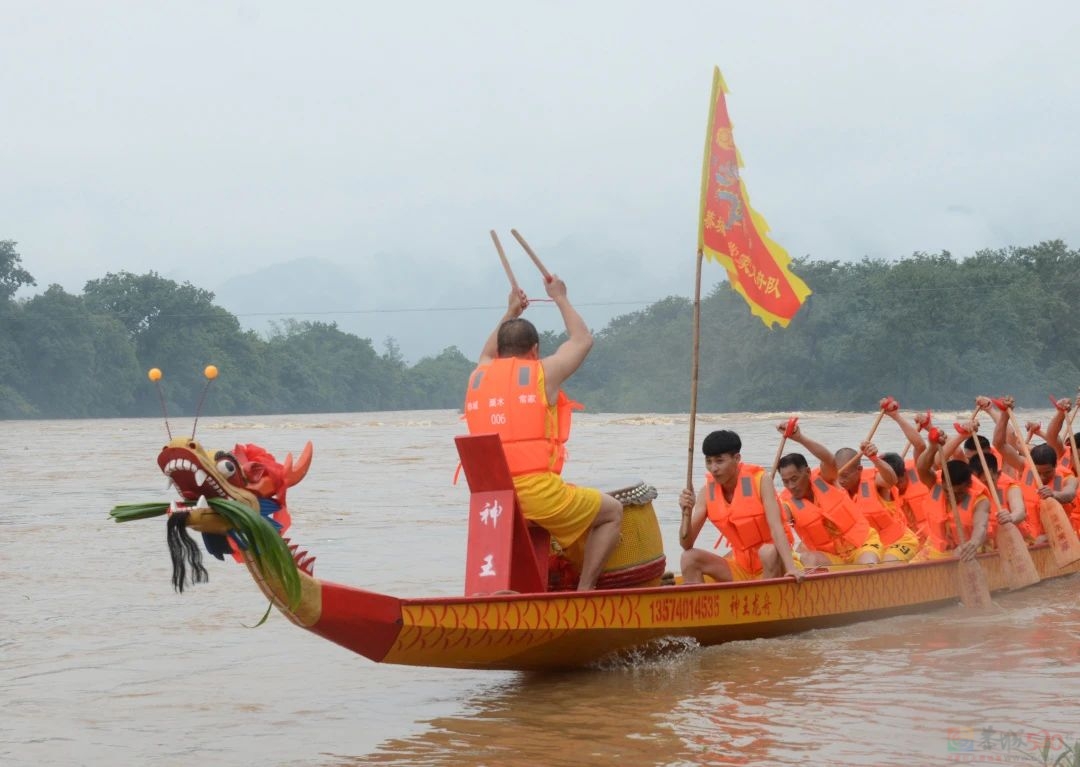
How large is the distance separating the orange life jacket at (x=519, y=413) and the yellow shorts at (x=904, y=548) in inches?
128

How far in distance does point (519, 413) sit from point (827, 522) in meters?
3.10

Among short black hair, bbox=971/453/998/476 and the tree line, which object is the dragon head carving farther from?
the tree line

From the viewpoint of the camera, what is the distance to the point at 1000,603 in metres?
9.32

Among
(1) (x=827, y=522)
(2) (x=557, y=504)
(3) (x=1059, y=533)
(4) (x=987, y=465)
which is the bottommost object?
(3) (x=1059, y=533)

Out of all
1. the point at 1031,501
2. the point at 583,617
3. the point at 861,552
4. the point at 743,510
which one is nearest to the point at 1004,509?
the point at 1031,501

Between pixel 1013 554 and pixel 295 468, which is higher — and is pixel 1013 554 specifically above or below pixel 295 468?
below

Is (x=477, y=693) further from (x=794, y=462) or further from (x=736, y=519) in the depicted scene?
(x=794, y=462)

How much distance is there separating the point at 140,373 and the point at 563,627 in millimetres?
68977

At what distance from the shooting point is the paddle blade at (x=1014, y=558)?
30.7 ft

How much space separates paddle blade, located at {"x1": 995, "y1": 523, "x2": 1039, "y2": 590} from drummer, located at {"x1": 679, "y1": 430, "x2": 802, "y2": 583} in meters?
2.23

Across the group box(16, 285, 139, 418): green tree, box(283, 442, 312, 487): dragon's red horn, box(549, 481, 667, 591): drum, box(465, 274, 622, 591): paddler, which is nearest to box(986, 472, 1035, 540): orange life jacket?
box(549, 481, 667, 591): drum

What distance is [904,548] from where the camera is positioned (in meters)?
9.14

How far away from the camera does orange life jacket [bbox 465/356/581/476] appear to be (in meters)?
6.51

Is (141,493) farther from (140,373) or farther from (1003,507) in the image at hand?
(140,373)
